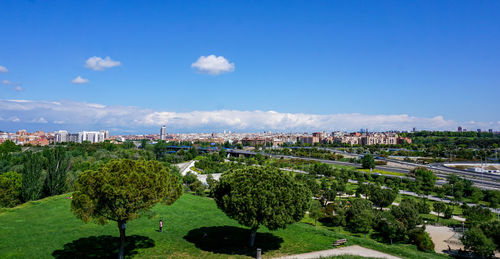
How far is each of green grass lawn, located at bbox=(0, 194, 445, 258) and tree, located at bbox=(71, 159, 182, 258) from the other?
432 cm

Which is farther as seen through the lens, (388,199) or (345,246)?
(388,199)

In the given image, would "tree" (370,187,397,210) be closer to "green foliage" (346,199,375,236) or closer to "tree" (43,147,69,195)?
"green foliage" (346,199,375,236)

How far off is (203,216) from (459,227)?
2506 cm

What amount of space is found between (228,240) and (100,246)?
24.0 feet

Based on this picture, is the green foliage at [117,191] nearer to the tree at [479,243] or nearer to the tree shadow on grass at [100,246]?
the tree shadow on grass at [100,246]

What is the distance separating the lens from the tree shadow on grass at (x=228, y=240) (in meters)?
16.9

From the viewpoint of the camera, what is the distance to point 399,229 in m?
23.4

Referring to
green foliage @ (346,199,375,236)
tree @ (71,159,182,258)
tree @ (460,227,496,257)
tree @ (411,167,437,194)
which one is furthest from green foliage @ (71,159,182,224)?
tree @ (411,167,437,194)

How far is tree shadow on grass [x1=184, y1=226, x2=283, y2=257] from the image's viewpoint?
16.9 metres

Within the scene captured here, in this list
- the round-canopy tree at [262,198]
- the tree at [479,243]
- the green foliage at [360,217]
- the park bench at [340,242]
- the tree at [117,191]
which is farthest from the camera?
the green foliage at [360,217]

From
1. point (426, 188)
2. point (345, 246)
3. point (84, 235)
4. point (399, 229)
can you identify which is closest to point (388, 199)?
point (399, 229)

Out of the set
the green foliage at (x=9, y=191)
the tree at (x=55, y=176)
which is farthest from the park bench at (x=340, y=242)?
the tree at (x=55, y=176)

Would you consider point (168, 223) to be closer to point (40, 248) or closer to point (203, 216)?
point (203, 216)

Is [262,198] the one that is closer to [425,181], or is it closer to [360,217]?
[360,217]
